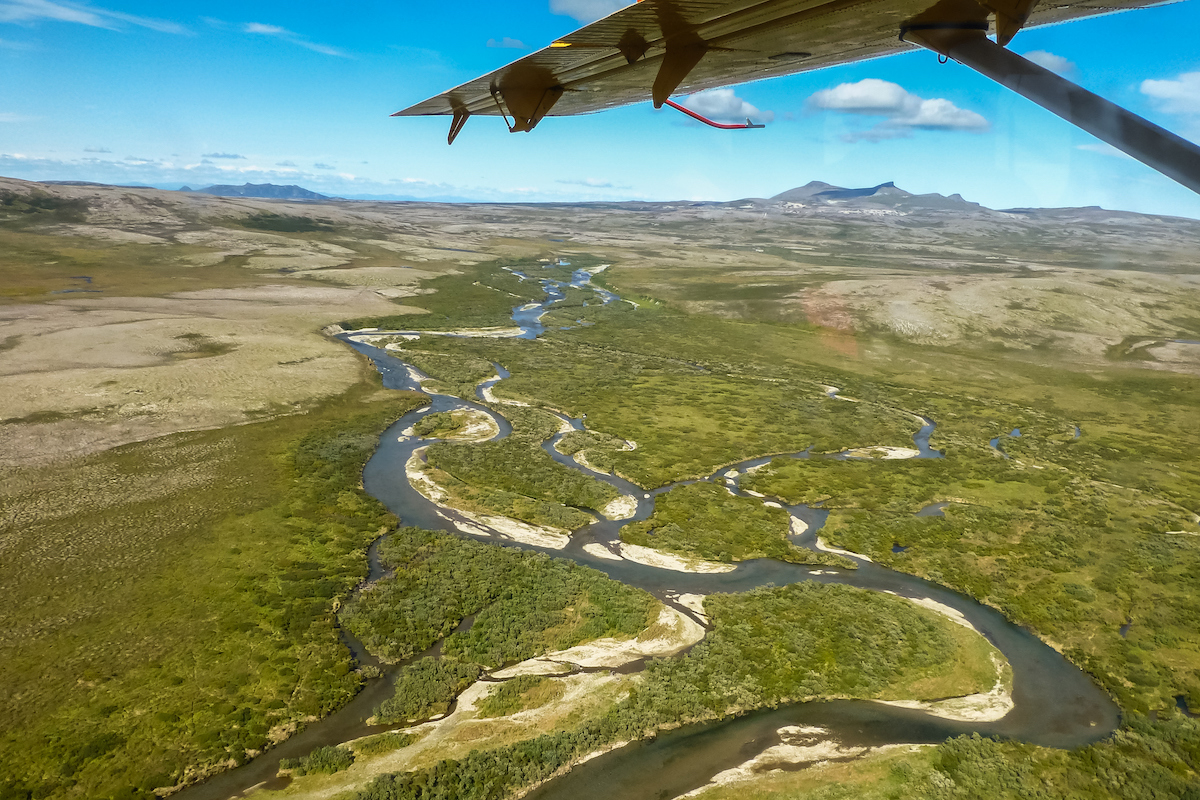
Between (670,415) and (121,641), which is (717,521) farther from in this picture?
(121,641)

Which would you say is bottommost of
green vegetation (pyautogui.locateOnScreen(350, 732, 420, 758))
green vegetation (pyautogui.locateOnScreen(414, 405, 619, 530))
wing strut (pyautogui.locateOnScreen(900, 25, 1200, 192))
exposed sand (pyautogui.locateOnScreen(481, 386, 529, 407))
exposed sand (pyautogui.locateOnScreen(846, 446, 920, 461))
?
green vegetation (pyautogui.locateOnScreen(350, 732, 420, 758))

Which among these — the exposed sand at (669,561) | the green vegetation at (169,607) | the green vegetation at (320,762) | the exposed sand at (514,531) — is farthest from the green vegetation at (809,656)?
the green vegetation at (169,607)

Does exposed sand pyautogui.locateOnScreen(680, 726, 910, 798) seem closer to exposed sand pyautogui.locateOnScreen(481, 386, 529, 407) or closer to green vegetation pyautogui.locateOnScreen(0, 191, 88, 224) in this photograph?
exposed sand pyautogui.locateOnScreen(481, 386, 529, 407)

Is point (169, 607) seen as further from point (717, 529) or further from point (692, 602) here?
point (717, 529)

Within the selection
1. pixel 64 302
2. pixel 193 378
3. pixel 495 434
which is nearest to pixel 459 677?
pixel 495 434

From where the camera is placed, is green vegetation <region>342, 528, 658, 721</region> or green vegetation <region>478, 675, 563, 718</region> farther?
green vegetation <region>342, 528, 658, 721</region>

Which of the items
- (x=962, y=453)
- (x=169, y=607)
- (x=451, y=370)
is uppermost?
(x=451, y=370)

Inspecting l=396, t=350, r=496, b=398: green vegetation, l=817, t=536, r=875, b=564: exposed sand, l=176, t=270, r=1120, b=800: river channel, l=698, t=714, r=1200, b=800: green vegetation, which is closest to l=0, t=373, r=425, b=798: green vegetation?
l=176, t=270, r=1120, b=800: river channel

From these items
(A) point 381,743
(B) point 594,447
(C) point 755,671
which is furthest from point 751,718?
(B) point 594,447
